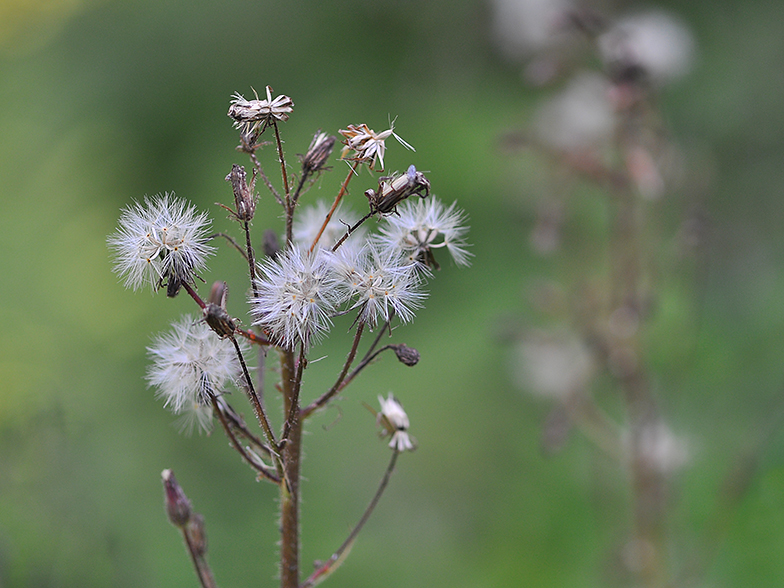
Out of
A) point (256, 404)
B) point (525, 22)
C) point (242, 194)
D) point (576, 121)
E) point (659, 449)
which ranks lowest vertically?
point (256, 404)

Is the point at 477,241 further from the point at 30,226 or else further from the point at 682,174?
the point at 30,226

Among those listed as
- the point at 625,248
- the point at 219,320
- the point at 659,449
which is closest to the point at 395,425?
the point at 219,320

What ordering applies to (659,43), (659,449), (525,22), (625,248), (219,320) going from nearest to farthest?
(219,320)
(625,248)
(659,449)
(659,43)
(525,22)

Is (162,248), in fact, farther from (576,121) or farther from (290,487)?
(576,121)

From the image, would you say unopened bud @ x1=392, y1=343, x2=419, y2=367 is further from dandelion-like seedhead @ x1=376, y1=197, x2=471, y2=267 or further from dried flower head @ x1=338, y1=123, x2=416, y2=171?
dried flower head @ x1=338, y1=123, x2=416, y2=171

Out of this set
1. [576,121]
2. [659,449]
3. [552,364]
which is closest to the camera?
[659,449]

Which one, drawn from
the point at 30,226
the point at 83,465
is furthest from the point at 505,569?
the point at 30,226
